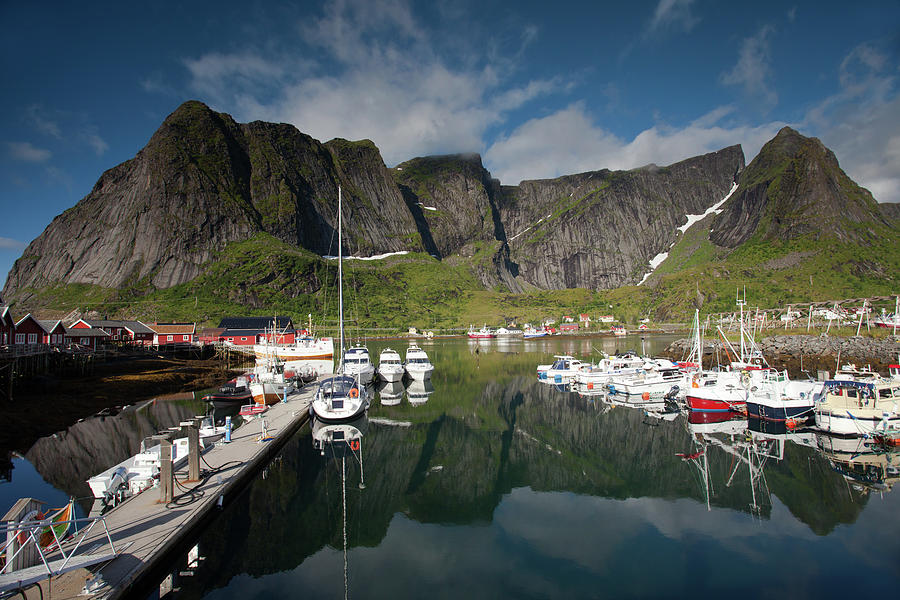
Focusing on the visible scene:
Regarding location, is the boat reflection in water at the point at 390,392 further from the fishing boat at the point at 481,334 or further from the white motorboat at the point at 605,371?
the fishing boat at the point at 481,334

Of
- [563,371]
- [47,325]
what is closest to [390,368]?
[563,371]

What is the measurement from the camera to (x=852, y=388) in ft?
96.0

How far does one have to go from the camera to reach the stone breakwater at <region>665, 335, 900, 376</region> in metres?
52.3

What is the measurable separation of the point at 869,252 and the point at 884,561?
206727mm

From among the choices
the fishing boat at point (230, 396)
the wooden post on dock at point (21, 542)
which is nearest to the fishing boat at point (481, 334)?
the fishing boat at point (230, 396)

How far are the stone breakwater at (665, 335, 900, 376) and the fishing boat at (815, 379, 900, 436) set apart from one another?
2119cm

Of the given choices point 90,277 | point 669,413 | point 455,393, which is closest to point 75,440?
point 455,393

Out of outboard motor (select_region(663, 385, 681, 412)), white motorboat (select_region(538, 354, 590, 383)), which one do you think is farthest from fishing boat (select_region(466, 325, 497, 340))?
outboard motor (select_region(663, 385, 681, 412))

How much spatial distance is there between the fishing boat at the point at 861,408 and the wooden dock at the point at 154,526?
33132 millimetres

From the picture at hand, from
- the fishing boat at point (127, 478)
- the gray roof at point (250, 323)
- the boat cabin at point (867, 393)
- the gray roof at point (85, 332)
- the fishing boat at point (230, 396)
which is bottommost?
the fishing boat at point (230, 396)

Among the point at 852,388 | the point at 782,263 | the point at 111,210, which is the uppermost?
the point at 111,210

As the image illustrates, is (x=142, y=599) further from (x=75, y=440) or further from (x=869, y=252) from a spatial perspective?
(x=869, y=252)

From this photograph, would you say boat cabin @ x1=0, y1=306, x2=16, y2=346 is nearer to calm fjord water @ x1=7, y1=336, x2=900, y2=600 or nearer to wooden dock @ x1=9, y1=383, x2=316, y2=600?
calm fjord water @ x1=7, y1=336, x2=900, y2=600

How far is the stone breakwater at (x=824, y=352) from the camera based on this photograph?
5231 cm
